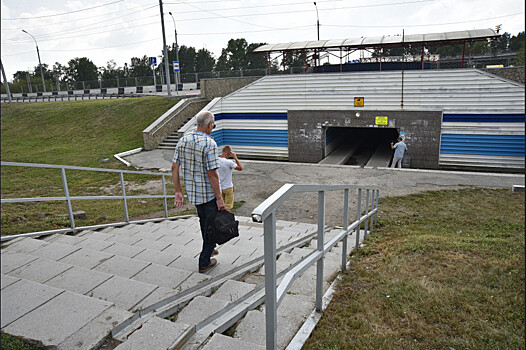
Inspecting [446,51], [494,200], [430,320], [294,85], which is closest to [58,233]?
[430,320]

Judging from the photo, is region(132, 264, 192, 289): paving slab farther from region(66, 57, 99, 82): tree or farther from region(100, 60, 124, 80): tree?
region(100, 60, 124, 80): tree

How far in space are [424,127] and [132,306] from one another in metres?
14.9

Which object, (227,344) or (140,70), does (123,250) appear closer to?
(227,344)

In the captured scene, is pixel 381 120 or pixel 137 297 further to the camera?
pixel 381 120

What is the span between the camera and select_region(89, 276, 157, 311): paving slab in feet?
8.12

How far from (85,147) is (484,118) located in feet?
58.1

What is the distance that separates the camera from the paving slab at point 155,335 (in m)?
1.98

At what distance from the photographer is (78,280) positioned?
8.50ft

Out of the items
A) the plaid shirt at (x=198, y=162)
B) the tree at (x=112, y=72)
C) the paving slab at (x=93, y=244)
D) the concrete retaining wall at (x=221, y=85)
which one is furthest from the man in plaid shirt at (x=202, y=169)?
the tree at (x=112, y=72)

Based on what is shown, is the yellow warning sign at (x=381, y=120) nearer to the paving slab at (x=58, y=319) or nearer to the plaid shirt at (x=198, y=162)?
the plaid shirt at (x=198, y=162)

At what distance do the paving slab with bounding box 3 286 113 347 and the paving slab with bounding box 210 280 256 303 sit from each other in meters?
0.98

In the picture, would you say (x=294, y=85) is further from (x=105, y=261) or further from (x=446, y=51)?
(x=446, y=51)

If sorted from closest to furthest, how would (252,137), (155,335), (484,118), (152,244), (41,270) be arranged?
(155,335) → (41,270) → (152,244) → (484,118) → (252,137)

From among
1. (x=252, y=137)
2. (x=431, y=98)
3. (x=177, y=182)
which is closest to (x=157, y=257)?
(x=177, y=182)
